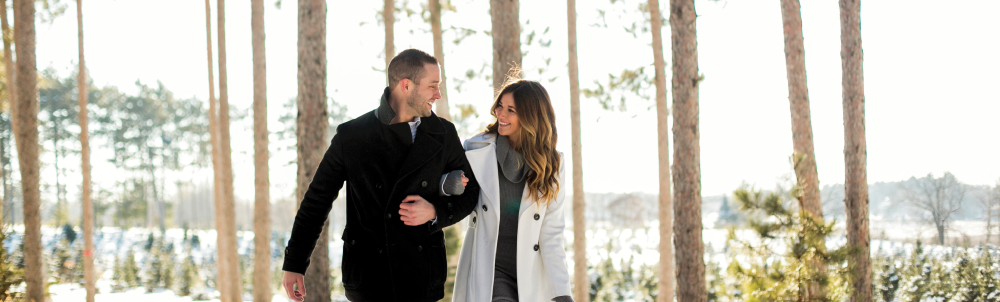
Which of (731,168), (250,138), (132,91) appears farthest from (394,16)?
(132,91)

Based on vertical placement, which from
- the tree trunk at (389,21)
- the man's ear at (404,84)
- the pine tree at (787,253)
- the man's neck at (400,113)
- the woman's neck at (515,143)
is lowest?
the pine tree at (787,253)

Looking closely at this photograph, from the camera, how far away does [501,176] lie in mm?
2949

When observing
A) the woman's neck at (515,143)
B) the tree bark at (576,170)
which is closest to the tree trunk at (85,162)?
the tree bark at (576,170)

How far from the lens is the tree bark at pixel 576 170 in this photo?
923 cm

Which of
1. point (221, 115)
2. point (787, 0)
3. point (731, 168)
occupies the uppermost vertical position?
point (787, 0)

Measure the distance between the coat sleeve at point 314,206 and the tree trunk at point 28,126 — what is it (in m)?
7.08

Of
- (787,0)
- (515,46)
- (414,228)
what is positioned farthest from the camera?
(787,0)

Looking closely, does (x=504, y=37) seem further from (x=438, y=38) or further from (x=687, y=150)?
(x=438, y=38)

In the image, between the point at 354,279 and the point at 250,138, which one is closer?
the point at 354,279

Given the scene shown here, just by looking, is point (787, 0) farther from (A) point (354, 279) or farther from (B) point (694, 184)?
(A) point (354, 279)

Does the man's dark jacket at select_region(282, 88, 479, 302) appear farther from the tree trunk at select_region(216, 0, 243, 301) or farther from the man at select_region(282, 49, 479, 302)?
the tree trunk at select_region(216, 0, 243, 301)

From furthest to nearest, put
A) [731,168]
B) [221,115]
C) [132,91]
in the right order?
[132,91], [731,168], [221,115]

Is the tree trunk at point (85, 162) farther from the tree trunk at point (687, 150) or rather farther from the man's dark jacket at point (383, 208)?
the man's dark jacket at point (383, 208)

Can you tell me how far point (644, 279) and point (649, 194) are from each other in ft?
70.1
